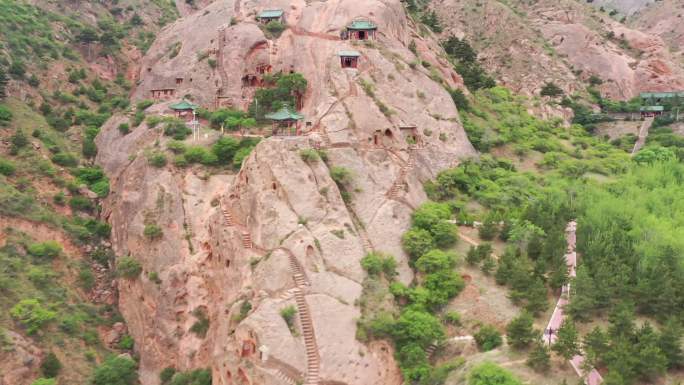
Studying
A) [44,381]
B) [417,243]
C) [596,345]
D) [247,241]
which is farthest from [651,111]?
[44,381]

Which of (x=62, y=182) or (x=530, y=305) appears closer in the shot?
(x=530, y=305)

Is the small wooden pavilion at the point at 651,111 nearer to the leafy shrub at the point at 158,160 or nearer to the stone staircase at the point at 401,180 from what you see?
the stone staircase at the point at 401,180

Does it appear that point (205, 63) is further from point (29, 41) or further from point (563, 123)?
point (563, 123)

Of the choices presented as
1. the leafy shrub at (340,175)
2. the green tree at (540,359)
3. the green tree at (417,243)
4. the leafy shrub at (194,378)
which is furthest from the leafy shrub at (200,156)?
the green tree at (540,359)

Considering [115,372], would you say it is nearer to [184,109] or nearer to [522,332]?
[184,109]

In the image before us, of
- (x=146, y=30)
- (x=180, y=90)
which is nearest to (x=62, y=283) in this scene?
(x=180, y=90)

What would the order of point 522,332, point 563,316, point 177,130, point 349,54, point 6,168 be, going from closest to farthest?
point 522,332, point 563,316, point 6,168, point 349,54, point 177,130
